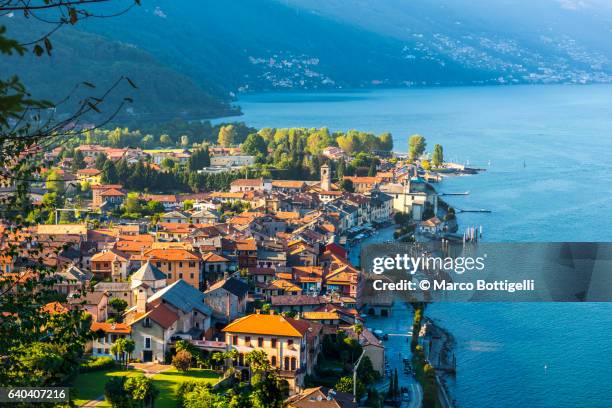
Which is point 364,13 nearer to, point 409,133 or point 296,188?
point 409,133

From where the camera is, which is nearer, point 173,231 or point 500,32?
point 173,231

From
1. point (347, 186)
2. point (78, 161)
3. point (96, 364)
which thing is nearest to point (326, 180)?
point (347, 186)

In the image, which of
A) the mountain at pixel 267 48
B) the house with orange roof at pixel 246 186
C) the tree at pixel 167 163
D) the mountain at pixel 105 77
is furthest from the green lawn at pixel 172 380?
the mountain at pixel 267 48

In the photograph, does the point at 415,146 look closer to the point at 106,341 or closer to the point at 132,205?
the point at 132,205

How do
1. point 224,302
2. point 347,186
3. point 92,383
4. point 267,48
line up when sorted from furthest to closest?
1. point 267,48
2. point 347,186
3. point 224,302
4. point 92,383

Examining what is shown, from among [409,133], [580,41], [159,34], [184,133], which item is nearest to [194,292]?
[184,133]

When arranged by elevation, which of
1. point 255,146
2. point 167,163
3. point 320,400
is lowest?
point 320,400

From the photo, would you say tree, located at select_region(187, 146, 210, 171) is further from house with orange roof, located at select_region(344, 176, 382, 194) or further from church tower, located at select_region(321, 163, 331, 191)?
church tower, located at select_region(321, 163, 331, 191)
